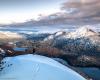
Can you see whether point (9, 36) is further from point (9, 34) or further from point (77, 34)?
point (77, 34)

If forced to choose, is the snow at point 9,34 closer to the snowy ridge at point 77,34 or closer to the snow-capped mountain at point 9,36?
the snow-capped mountain at point 9,36

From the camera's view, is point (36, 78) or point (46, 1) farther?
point (46, 1)

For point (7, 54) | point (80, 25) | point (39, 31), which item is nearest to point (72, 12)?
point (80, 25)

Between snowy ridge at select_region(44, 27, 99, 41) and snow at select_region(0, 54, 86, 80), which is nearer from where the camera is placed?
snow at select_region(0, 54, 86, 80)

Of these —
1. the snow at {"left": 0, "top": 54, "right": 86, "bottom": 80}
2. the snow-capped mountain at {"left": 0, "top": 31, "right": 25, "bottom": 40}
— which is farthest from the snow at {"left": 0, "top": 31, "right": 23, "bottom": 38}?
the snow at {"left": 0, "top": 54, "right": 86, "bottom": 80}

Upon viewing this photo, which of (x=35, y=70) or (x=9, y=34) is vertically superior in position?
(x=9, y=34)

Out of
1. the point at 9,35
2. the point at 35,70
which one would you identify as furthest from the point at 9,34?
the point at 35,70

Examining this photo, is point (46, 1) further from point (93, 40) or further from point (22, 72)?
point (22, 72)

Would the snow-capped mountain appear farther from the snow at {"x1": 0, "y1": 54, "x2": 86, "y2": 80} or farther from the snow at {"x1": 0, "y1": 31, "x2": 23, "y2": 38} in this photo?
the snow at {"x1": 0, "y1": 54, "x2": 86, "y2": 80}
